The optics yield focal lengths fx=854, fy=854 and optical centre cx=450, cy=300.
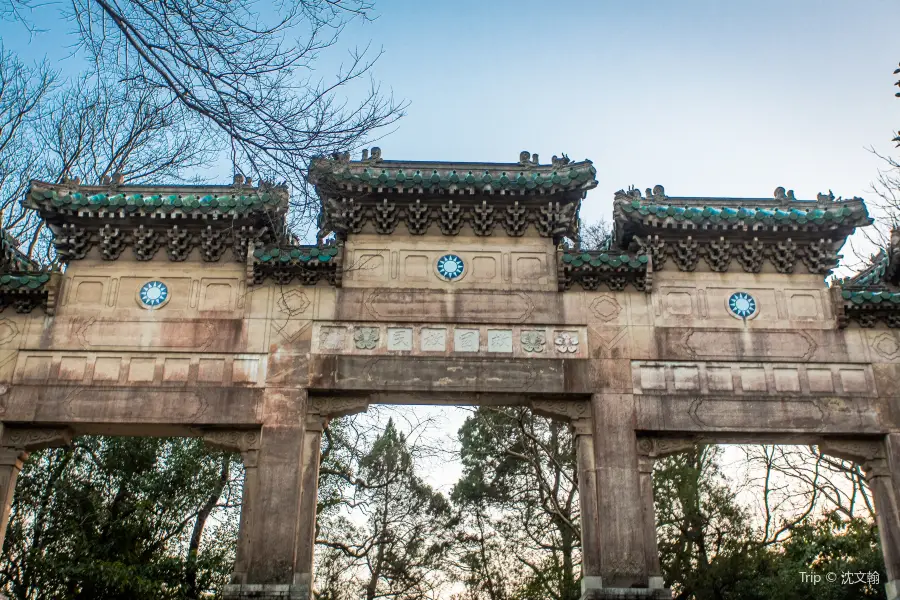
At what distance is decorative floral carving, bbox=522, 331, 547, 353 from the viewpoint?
12.3 m

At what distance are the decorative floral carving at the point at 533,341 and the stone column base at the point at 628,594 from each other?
338 centimetres

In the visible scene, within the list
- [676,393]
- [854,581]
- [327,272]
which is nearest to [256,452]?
[327,272]

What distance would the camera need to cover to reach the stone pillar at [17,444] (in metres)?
11.7

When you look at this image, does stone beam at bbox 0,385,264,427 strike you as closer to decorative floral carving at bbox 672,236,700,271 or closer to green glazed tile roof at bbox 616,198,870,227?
green glazed tile roof at bbox 616,198,870,227

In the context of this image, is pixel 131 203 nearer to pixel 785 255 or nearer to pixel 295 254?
pixel 295 254

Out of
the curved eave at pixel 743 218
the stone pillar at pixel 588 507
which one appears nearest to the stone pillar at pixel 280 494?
the stone pillar at pixel 588 507

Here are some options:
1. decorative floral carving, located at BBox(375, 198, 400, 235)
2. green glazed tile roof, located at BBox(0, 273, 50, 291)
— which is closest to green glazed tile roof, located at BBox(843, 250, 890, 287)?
decorative floral carving, located at BBox(375, 198, 400, 235)

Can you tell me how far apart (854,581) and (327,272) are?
10473 millimetres

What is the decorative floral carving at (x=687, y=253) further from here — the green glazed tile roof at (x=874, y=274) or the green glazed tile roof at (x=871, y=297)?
the green glazed tile roof at (x=874, y=274)

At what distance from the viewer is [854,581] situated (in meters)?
14.8

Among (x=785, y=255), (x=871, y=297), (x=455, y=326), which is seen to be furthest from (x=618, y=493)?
(x=871, y=297)

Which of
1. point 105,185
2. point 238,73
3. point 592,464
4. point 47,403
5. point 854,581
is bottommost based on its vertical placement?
point 854,581

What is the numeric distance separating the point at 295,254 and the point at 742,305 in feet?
22.1

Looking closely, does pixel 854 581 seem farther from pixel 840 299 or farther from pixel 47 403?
pixel 47 403
